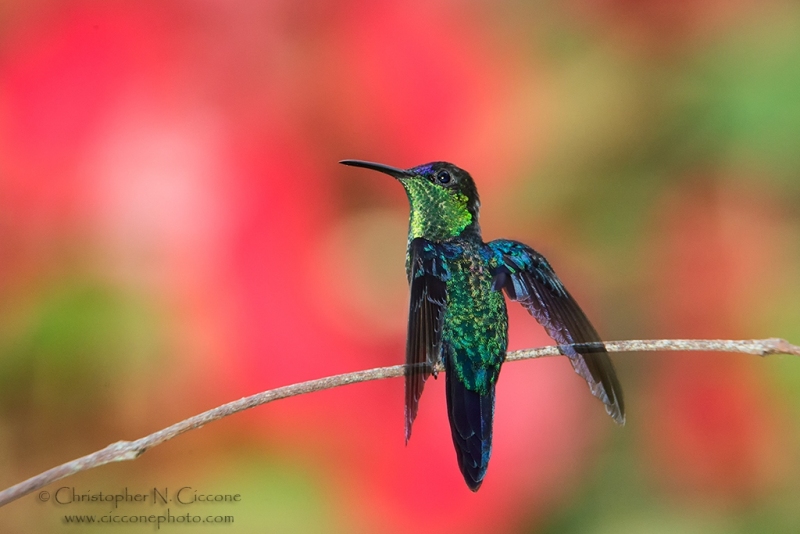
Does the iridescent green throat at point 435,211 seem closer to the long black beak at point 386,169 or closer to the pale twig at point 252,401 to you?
the long black beak at point 386,169

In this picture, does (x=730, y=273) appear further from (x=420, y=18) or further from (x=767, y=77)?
(x=420, y=18)

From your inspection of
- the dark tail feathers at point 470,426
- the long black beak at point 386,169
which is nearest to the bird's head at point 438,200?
the long black beak at point 386,169

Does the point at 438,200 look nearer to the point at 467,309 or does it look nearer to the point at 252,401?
the point at 467,309

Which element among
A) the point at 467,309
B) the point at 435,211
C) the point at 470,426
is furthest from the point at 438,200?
the point at 470,426

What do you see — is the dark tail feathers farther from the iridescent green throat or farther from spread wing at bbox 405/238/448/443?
the iridescent green throat

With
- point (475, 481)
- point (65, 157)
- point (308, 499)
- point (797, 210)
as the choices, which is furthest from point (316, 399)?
point (797, 210)

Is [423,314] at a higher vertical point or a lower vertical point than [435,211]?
lower
